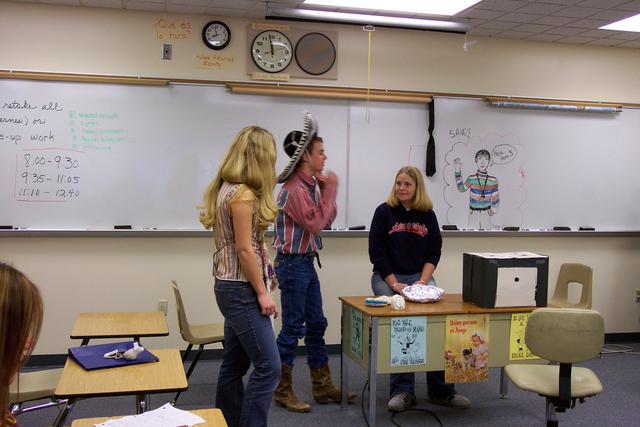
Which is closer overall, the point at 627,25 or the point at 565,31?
the point at 627,25

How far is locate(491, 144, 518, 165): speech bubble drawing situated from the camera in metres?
5.08

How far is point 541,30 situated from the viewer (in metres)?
4.82

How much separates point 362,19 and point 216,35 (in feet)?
3.55

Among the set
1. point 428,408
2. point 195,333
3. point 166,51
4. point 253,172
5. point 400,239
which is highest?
point 166,51

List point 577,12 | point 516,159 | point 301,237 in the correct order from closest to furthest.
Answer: point 301,237 → point 577,12 → point 516,159

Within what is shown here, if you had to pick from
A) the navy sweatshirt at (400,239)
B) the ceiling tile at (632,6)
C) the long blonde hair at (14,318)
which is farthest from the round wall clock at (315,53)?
the long blonde hair at (14,318)

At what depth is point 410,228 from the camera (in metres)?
3.61

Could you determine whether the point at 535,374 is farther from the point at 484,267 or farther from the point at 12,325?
the point at 12,325

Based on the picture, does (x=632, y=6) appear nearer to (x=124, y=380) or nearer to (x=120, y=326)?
(x=120, y=326)

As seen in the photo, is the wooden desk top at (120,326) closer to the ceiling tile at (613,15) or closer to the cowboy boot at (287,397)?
the cowboy boot at (287,397)

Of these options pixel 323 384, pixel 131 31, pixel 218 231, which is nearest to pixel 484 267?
pixel 323 384

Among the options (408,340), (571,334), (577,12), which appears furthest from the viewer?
(577,12)

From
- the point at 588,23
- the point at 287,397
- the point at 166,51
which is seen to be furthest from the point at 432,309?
the point at 588,23

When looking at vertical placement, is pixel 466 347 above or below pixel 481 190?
below
